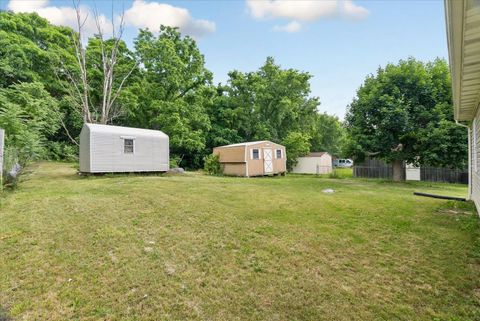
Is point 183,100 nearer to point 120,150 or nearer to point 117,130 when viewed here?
point 117,130

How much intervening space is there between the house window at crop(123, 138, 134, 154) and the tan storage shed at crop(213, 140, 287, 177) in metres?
6.29

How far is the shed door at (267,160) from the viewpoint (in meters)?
17.5

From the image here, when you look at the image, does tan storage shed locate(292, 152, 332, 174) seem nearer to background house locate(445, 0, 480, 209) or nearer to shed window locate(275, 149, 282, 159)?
shed window locate(275, 149, 282, 159)

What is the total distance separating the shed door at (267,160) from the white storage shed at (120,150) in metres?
6.50

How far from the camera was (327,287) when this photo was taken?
3053 millimetres

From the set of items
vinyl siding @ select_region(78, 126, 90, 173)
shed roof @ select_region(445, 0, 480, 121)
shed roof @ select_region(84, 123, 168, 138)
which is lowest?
vinyl siding @ select_region(78, 126, 90, 173)

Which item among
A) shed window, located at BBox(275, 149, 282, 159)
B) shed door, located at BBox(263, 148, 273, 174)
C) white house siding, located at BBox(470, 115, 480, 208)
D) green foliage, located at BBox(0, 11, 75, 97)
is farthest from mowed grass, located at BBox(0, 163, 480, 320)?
green foliage, located at BBox(0, 11, 75, 97)

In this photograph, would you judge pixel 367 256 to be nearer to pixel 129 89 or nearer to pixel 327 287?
pixel 327 287

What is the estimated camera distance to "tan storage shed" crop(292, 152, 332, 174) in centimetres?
2252

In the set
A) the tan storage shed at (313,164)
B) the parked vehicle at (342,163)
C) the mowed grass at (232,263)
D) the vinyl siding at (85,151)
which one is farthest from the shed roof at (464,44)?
the parked vehicle at (342,163)

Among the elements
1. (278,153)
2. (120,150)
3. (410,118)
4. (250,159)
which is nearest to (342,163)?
(278,153)

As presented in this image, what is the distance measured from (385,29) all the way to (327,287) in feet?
34.2

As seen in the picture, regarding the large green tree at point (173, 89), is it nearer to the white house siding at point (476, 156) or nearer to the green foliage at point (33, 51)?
the green foliage at point (33, 51)

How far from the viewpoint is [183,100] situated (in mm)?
21094
